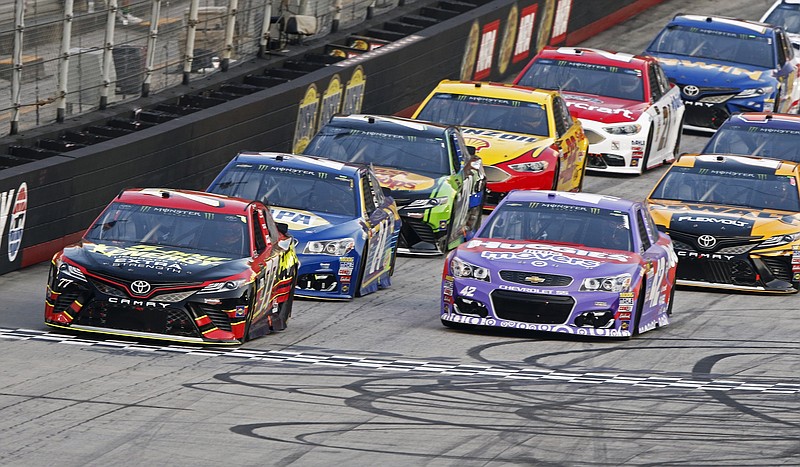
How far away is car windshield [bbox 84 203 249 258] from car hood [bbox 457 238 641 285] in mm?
2162

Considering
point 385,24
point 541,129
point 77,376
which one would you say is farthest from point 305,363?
point 385,24

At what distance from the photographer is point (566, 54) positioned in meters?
29.0

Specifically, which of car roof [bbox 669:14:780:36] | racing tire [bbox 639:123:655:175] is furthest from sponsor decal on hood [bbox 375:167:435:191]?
car roof [bbox 669:14:780:36]

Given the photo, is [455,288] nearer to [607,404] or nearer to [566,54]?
[607,404]

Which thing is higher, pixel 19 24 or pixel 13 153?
pixel 19 24

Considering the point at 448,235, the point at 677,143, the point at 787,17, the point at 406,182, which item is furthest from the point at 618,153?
the point at 787,17

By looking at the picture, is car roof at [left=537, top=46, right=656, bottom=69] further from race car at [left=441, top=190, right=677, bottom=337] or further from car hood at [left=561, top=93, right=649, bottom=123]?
race car at [left=441, top=190, right=677, bottom=337]

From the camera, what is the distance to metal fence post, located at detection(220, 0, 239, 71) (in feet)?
86.7

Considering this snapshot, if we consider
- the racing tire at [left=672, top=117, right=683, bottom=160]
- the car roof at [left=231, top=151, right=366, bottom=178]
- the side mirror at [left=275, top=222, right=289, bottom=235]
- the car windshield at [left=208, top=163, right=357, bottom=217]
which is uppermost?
the side mirror at [left=275, top=222, right=289, bottom=235]

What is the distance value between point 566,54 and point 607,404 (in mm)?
16676

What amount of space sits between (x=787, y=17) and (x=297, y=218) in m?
23.3

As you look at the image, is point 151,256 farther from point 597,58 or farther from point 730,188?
point 597,58

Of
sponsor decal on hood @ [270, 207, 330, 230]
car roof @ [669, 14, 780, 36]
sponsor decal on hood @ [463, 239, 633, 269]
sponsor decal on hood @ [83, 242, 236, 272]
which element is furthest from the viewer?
car roof @ [669, 14, 780, 36]

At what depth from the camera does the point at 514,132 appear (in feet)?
81.3
